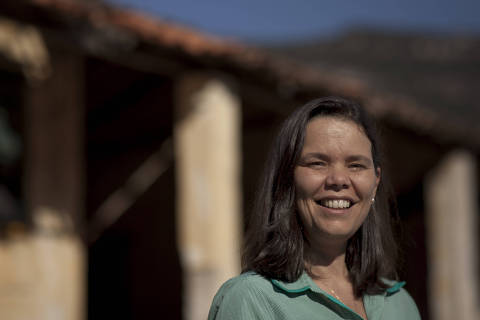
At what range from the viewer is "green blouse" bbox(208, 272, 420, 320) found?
4.65ft

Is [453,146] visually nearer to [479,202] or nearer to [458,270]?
[458,270]

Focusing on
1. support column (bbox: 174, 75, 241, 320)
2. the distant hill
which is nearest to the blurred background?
support column (bbox: 174, 75, 241, 320)

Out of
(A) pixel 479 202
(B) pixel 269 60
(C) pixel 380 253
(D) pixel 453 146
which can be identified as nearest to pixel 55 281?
(B) pixel 269 60

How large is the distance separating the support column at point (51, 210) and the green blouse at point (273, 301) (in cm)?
309

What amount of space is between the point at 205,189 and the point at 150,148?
10.6ft

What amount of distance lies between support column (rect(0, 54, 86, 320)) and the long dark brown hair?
→ 294 cm

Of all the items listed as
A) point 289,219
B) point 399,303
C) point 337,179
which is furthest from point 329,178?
point 399,303

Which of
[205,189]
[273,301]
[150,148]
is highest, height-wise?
[150,148]

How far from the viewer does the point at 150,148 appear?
7.93 metres

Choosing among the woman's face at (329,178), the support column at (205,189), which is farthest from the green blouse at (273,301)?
the support column at (205,189)

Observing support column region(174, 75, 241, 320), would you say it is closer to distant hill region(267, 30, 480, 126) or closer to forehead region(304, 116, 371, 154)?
forehead region(304, 116, 371, 154)

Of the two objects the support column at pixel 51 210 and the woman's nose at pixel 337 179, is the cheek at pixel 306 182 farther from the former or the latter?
the support column at pixel 51 210

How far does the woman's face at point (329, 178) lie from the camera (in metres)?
1.52

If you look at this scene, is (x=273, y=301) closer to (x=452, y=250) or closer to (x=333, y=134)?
(x=333, y=134)
